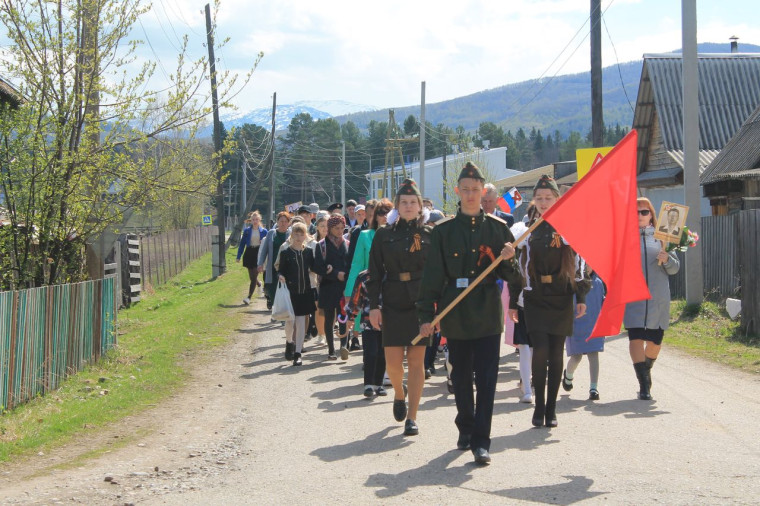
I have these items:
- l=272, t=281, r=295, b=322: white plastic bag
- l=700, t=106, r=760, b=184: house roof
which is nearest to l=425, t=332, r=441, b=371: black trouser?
l=272, t=281, r=295, b=322: white plastic bag

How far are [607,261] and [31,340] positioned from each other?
5.97 meters

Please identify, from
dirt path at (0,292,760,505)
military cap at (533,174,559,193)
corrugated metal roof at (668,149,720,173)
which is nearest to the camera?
dirt path at (0,292,760,505)

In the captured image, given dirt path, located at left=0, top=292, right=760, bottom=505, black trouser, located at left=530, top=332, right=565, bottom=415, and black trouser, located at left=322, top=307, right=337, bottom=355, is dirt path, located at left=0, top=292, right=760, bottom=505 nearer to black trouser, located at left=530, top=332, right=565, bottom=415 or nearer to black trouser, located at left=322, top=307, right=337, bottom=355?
black trouser, located at left=530, top=332, right=565, bottom=415

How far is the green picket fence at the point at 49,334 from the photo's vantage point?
873 centimetres

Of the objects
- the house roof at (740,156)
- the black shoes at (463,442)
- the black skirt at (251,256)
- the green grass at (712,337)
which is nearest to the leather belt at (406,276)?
the black shoes at (463,442)

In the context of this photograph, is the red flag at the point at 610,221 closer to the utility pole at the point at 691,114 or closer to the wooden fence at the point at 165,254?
the utility pole at the point at 691,114

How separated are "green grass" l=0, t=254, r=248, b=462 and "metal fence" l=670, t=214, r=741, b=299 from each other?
9.62 metres

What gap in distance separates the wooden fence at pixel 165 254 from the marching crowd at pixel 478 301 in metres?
16.1

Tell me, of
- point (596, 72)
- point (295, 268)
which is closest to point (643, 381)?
point (295, 268)

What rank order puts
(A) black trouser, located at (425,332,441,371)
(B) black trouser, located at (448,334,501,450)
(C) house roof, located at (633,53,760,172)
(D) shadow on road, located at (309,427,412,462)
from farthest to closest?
(C) house roof, located at (633,53,760,172) → (A) black trouser, located at (425,332,441,371) → (D) shadow on road, located at (309,427,412,462) → (B) black trouser, located at (448,334,501,450)

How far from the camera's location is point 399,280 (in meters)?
7.94

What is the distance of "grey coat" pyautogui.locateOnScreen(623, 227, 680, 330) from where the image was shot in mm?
9172

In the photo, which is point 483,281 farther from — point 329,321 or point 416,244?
point 329,321

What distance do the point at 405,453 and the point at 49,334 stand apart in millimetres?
4965
